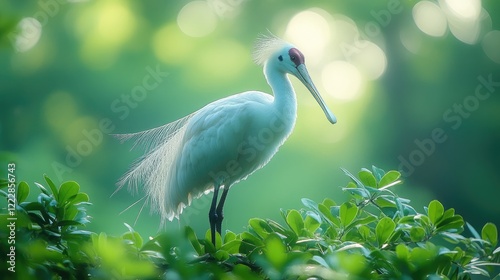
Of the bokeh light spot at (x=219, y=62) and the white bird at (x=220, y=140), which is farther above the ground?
the bokeh light spot at (x=219, y=62)

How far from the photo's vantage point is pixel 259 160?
9.06 feet

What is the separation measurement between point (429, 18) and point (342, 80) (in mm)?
1571

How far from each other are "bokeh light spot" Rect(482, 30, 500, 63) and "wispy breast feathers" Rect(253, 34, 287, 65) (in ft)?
14.6

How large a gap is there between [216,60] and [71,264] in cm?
562

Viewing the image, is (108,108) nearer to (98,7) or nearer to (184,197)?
(98,7)

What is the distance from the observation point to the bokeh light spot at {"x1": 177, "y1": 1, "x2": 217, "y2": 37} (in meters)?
6.68

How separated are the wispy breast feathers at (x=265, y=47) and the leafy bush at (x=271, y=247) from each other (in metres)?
1.18

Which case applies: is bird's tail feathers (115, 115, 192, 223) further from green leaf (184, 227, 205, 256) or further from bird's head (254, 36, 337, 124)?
green leaf (184, 227, 205, 256)

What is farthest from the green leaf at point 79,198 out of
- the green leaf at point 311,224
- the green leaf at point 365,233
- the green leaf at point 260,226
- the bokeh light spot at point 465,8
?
the bokeh light spot at point 465,8

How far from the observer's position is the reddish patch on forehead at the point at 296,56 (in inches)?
104

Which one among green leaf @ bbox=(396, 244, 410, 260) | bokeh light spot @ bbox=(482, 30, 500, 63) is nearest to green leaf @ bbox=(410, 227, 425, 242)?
green leaf @ bbox=(396, 244, 410, 260)

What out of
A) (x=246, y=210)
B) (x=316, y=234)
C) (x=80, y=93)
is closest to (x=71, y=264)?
(x=316, y=234)

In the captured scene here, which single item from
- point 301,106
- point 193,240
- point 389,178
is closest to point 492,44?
point 301,106

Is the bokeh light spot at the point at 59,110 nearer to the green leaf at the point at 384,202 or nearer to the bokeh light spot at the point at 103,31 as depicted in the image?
the bokeh light spot at the point at 103,31
